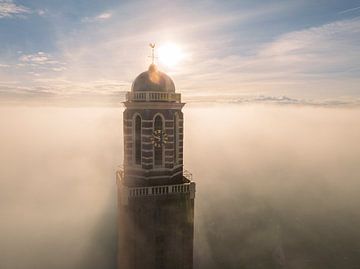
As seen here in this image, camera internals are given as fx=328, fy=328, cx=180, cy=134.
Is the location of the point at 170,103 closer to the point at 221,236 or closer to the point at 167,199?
the point at 167,199

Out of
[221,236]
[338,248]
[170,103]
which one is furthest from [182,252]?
[338,248]

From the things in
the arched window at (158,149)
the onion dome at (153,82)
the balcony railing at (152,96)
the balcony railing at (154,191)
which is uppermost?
the onion dome at (153,82)

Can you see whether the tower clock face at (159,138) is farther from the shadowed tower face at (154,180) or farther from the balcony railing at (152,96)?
the balcony railing at (152,96)

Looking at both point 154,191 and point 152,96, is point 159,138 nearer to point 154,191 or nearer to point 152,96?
point 152,96

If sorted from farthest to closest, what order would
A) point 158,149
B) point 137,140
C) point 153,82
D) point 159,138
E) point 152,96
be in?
point 137,140
point 158,149
point 159,138
point 153,82
point 152,96

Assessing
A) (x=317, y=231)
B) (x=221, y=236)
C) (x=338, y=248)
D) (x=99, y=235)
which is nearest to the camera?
(x=99, y=235)

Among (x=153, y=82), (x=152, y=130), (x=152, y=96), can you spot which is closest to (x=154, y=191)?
(x=152, y=130)

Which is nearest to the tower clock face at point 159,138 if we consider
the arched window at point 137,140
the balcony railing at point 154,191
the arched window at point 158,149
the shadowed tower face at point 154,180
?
the shadowed tower face at point 154,180
